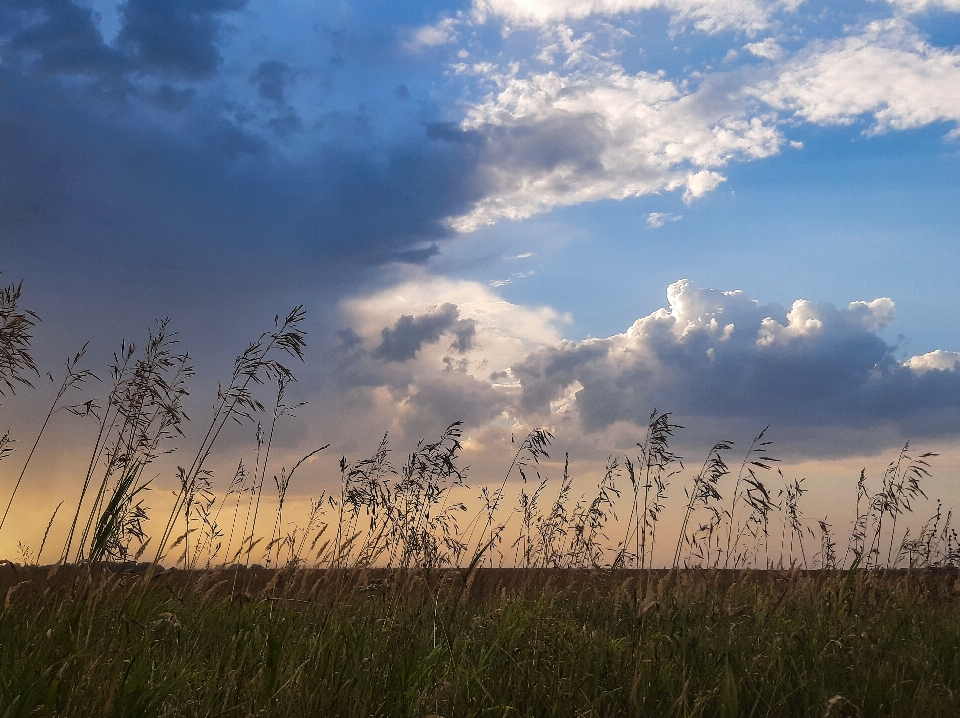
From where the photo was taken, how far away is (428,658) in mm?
3389

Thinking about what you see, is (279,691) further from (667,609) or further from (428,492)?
(428,492)

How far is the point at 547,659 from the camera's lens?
3.80 m

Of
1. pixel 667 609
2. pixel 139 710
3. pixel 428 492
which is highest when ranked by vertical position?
pixel 428 492

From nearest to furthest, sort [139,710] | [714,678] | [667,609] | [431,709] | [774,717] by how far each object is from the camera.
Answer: [139,710], [431,709], [774,717], [714,678], [667,609]

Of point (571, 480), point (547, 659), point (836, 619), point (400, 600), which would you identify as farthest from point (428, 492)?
point (836, 619)

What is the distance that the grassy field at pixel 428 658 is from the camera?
2.92m

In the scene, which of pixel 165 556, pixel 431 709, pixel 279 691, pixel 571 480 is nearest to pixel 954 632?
pixel 571 480

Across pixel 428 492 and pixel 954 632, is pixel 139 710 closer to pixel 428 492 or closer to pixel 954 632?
pixel 428 492

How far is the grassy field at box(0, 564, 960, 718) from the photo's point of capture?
2924 mm

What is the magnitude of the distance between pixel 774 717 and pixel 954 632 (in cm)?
283

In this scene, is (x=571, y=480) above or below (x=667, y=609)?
above

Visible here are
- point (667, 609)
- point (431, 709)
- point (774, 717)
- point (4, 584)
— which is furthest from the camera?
point (4, 584)

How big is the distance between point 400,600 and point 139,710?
9.10 feet

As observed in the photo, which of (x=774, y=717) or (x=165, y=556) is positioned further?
(x=165, y=556)
